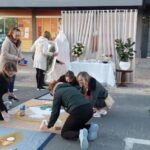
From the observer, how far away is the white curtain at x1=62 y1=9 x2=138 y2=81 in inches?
316

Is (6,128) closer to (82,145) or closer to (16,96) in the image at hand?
(82,145)

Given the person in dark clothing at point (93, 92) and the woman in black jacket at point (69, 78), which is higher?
the woman in black jacket at point (69, 78)

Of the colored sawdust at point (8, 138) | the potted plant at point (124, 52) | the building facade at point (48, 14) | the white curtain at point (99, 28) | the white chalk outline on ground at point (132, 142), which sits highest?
the building facade at point (48, 14)

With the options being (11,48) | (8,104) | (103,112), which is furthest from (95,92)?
(11,48)

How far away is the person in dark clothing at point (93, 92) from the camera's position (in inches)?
174

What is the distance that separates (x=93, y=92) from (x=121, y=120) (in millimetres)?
747

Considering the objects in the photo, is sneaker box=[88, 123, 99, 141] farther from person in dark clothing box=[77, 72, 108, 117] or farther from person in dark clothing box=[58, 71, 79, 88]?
person in dark clothing box=[58, 71, 79, 88]

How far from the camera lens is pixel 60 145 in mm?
3881

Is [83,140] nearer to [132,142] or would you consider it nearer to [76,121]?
[76,121]

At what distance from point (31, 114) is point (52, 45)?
283cm

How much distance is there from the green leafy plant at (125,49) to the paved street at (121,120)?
0.83m

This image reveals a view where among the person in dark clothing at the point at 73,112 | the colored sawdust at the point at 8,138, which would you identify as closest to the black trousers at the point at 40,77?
the colored sawdust at the point at 8,138

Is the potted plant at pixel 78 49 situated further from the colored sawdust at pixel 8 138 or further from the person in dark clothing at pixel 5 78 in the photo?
the colored sawdust at pixel 8 138

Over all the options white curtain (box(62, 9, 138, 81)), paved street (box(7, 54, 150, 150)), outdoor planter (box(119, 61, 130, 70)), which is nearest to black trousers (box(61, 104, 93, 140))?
paved street (box(7, 54, 150, 150))
